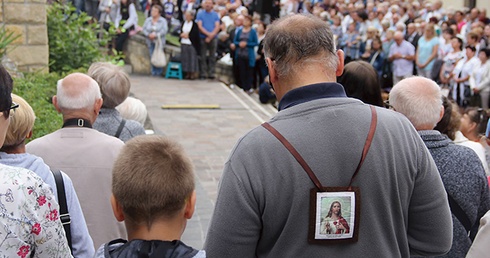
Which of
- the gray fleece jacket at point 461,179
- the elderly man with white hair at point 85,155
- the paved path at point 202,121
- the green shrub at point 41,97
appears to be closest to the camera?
the gray fleece jacket at point 461,179

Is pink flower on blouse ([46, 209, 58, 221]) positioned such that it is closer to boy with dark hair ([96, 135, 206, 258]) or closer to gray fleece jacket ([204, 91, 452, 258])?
boy with dark hair ([96, 135, 206, 258])

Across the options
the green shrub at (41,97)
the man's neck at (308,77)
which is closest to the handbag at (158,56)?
the green shrub at (41,97)

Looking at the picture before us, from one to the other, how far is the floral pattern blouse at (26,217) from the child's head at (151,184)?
0.23m

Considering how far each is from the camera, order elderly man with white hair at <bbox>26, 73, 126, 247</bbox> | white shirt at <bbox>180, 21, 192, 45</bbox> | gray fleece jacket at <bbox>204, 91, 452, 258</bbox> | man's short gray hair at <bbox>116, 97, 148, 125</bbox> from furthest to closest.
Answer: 1. white shirt at <bbox>180, 21, 192, 45</bbox>
2. man's short gray hair at <bbox>116, 97, 148, 125</bbox>
3. elderly man with white hair at <bbox>26, 73, 126, 247</bbox>
4. gray fleece jacket at <bbox>204, 91, 452, 258</bbox>

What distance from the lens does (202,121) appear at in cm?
1195

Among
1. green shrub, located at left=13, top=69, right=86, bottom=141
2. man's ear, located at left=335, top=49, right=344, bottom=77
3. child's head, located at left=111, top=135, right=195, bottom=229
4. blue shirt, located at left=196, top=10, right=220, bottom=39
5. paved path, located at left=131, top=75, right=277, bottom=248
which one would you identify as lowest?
paved path, located at left=131, top=75, right=277, bottom=248

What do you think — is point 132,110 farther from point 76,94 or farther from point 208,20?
point 208,20

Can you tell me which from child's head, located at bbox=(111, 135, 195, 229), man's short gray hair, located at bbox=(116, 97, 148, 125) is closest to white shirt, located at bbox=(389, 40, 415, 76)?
man's short gray hair, located at bbox=(116, 97, 148, 125)

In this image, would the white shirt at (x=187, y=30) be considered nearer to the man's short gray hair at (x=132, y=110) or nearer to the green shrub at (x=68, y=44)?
the green shrub at (x=68, y=44)

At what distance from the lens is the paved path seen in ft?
25.3

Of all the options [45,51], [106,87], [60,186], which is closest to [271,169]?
[60,186]

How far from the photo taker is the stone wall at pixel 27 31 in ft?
29.5

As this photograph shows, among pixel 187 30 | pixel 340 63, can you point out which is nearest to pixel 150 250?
pixel 340 63

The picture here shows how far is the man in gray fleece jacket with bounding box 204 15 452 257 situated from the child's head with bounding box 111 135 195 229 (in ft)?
0.79
